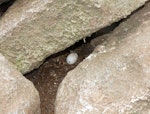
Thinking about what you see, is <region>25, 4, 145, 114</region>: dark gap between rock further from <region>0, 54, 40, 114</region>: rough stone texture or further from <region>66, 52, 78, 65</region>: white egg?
<region>0, 54, 40, 114</region>: rough stone texture

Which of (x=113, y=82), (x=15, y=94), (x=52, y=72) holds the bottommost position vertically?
(x=52, y=72)

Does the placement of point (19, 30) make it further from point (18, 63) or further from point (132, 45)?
point (132, 45)

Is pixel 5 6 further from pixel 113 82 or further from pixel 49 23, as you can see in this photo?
pixel 113 82

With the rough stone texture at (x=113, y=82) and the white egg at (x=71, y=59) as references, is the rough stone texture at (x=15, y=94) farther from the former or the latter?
the white egg at (x=71, y=59)

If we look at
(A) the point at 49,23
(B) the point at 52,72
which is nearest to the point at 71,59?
(B) the point at 52,72

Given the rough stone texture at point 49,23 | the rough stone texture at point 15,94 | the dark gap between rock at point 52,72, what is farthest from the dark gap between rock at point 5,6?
the rough stone texture at point 15,94

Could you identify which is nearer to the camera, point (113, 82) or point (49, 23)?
point (113, 82)

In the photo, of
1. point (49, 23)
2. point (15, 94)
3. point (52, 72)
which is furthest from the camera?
point (52, 72)

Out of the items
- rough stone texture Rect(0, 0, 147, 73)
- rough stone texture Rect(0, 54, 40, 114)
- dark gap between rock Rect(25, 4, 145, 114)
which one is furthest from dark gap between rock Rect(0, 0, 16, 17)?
rough stone texture Rect(0, 54, 40, 114)
